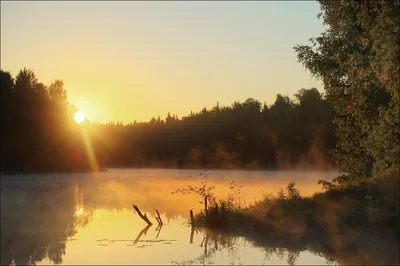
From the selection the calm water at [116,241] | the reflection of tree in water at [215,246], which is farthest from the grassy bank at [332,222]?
the calm water at [116,241]

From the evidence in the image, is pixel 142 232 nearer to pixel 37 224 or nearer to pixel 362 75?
pixel 37 224

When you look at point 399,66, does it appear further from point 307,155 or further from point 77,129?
point 77,129

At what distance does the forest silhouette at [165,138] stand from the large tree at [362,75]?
51296 millimetres

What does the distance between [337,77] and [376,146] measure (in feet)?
16.9

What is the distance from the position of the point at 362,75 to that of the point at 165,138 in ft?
266

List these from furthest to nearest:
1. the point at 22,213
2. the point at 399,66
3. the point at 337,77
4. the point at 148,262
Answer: the point at 22,213 < the point at 337,77 < the point at 399,66 < the point at 148,262

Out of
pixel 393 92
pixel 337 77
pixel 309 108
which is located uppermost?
pixel 309 108

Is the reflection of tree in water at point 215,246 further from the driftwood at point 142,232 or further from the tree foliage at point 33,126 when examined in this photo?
the tree foliage at point 33,126

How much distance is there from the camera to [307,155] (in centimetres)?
8456

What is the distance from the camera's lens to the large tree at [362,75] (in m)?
19.8

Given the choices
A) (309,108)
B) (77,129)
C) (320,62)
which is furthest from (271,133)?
(320,62)

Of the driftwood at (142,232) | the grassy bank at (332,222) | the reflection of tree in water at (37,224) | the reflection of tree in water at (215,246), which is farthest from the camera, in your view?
the driftwood at (142,232)

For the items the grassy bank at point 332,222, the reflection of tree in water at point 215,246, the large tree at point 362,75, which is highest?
the large tree at point 362,75

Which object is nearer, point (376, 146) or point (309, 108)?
point (376, 146)
